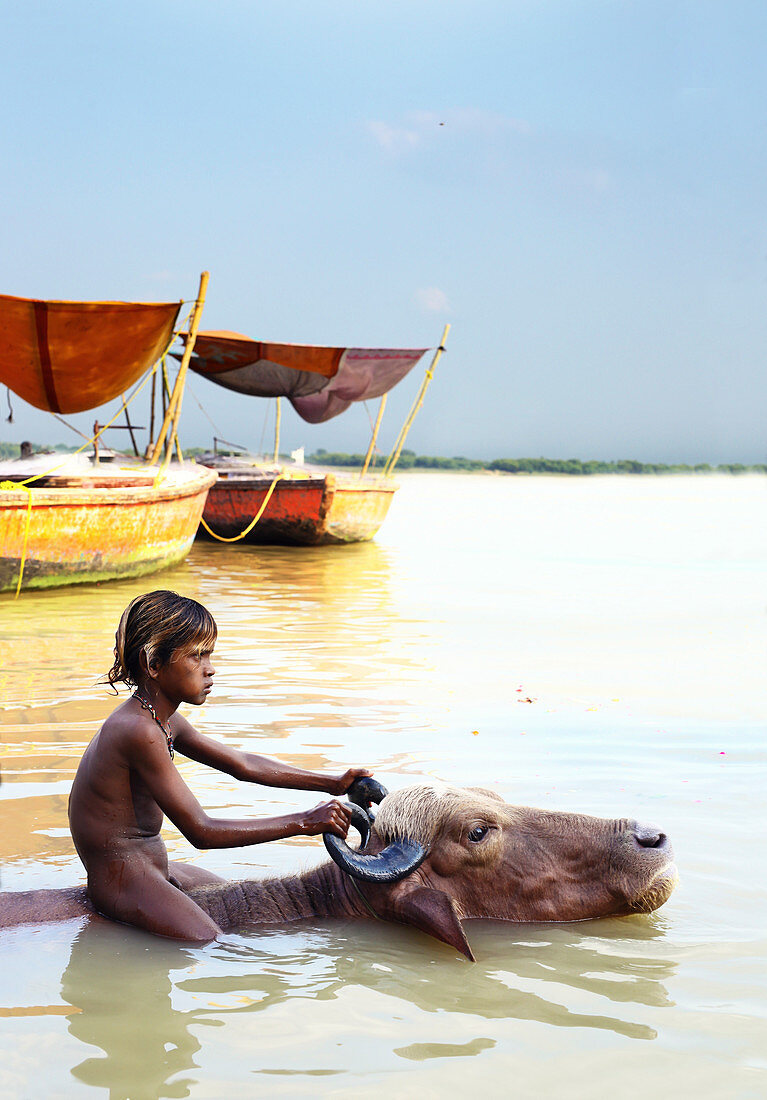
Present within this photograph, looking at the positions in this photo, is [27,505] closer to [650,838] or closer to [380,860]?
[380,860]

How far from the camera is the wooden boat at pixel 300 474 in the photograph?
19266mm

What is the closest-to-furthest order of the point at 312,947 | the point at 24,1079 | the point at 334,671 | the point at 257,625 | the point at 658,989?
the point at 24,1079, the point at 658,989, the point at 312,947, the point at 334,671, the point at 257,625

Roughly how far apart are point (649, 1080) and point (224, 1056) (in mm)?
1116

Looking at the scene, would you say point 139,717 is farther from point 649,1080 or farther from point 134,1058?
point 649,1080

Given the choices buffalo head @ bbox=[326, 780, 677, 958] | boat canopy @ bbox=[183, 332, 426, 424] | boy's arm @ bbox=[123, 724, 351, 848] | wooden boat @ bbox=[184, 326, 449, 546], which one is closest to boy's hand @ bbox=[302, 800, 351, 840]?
boy's arm @ bbox=[123, 724, 351, 848]

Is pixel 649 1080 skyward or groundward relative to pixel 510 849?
groundward

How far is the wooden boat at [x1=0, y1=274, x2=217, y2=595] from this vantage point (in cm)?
1255

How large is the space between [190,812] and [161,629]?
1.92 feet

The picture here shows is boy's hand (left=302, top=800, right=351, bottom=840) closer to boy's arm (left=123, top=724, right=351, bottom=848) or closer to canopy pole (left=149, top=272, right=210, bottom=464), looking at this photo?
boy's arm (left=123, top=724, right=351, bottom=848)

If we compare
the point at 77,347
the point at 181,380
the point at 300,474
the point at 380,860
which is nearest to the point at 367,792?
the point at 380,860

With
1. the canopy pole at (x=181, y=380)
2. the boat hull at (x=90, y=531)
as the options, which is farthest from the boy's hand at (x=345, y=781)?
the canopy pole at (x=181, y=380)

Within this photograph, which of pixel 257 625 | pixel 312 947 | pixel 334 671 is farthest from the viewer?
pixel 257 625

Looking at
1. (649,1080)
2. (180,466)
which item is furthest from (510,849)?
(180,466)

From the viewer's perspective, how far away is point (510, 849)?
365 centimetres
